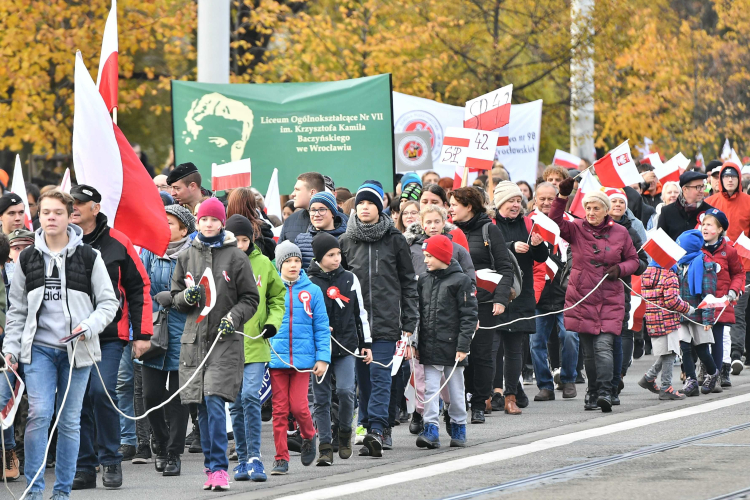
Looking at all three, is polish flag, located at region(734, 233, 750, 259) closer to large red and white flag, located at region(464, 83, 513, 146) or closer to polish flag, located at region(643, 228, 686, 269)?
polish flag, located at region(643, 228, 686, 269)

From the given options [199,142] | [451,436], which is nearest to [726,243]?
[451,436]

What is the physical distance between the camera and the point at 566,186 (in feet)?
39.6

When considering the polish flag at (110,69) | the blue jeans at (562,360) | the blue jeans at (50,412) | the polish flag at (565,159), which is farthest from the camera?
the polish flag at (565,159)

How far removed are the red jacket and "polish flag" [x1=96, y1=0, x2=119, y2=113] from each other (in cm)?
625

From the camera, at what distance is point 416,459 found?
988 centimetres

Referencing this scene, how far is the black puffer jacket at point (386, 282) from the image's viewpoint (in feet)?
33.6

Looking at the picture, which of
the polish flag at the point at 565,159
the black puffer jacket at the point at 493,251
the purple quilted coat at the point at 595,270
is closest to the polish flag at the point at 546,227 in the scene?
the purple quilted coat at the point at 595,270

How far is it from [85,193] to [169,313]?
1192 millimetres

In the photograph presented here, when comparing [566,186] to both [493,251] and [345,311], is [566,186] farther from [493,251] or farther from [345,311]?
[345,311]

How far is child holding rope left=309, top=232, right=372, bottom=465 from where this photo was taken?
390 inches

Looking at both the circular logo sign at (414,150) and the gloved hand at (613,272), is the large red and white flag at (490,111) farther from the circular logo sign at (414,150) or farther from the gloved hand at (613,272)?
the gloved hand at (613,272)

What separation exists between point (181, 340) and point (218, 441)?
74cm

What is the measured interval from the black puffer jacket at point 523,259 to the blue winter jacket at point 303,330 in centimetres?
344

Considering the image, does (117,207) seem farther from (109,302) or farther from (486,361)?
(486,361)
